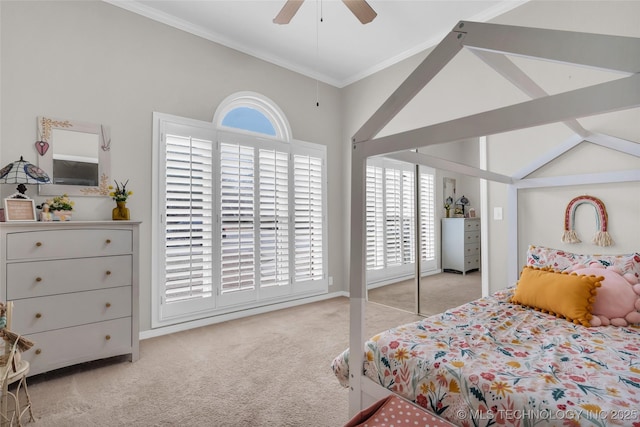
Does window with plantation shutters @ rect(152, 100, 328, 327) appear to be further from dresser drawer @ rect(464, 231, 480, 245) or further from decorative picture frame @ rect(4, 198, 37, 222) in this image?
dresser drawer @ rect(464, 231, 480, 245)

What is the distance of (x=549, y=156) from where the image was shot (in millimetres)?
2533

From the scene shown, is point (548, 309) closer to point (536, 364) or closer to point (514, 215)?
point (536, 364)

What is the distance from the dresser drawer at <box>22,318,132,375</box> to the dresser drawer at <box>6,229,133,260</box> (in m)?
0.53

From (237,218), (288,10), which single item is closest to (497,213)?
(288,10)

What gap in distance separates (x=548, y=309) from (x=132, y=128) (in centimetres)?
356

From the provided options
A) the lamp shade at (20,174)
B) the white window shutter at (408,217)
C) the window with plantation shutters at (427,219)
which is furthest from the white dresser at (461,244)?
the lamp shade at (20,174)

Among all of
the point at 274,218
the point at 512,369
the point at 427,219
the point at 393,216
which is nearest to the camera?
the point at 512,369

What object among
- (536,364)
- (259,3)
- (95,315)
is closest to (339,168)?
(259,3)

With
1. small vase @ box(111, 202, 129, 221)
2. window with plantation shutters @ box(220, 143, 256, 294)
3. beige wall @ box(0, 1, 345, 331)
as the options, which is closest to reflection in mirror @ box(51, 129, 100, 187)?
beige wall @ box(0, 1, 345, 331)

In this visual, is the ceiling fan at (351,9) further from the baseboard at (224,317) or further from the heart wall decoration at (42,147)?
the baseboard at (224,317)

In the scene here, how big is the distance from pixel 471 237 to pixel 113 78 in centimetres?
378

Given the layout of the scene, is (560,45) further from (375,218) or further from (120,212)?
(375,218)

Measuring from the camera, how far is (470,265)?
3291mm

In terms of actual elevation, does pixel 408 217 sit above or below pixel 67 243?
above
